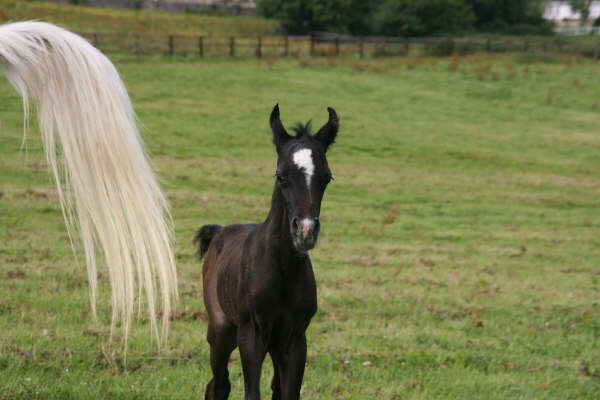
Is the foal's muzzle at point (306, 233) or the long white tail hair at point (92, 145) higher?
the long white tail hair at point (92, 145)

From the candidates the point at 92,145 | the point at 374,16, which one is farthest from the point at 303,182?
the point at 374,16

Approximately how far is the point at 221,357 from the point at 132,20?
50825 mm

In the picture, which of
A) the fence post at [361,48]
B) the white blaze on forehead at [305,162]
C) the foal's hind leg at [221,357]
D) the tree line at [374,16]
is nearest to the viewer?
the white blaze on forehead at [305,162]

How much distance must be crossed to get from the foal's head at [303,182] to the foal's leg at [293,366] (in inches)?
26.3

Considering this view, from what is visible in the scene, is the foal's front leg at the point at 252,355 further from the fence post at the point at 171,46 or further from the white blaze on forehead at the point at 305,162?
the fence post at the point at 171,46

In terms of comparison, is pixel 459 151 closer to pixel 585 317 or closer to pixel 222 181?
pixel 222 181

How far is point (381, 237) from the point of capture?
47.8 feet

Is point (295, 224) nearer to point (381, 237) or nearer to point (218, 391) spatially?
point (218, 391)

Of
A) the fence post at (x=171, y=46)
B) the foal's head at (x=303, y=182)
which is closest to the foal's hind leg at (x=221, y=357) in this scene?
the foal's head at (x=303, y=182)

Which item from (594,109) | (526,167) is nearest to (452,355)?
(526,167)

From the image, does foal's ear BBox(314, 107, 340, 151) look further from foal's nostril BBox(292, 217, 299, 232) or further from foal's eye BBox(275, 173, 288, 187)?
foal's nostril BBox(292, 217, 299, 232)

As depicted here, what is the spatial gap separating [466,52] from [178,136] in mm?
28845

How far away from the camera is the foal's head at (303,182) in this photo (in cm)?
410

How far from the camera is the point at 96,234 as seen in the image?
2.64 metres
